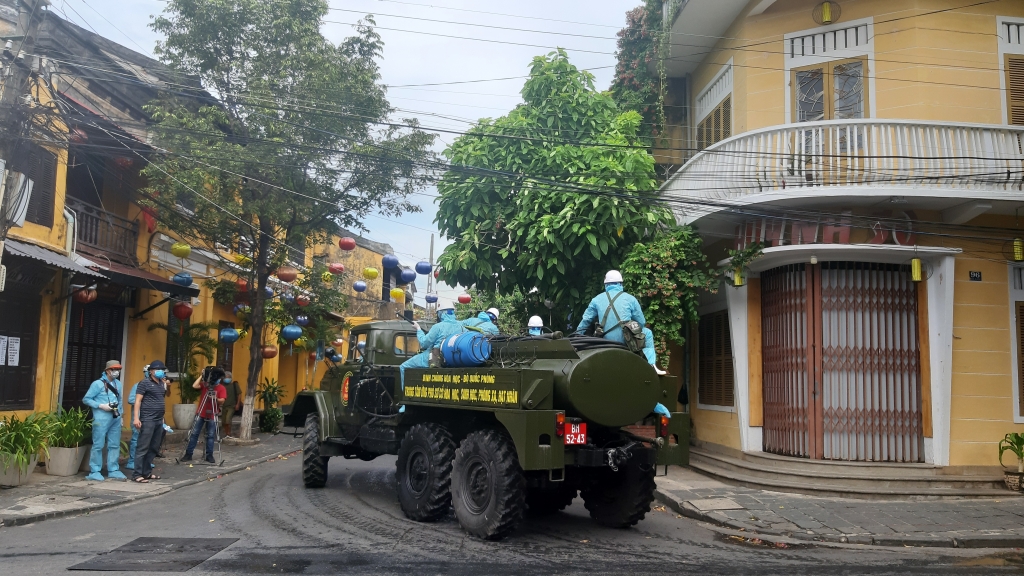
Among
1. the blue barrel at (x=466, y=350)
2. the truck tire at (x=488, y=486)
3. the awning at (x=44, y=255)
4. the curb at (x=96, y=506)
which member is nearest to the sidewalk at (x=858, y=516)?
the truck tire at (x=488, y=486)

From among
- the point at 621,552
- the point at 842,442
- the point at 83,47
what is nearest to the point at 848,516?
the point at 842,442

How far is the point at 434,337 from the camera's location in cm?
907

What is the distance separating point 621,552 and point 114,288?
42.3 feet

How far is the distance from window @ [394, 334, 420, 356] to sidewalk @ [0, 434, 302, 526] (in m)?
3.84

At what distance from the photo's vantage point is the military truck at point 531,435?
23.6 ft

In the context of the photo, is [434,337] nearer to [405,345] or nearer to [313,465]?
[405,345]

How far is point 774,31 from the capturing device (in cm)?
1342

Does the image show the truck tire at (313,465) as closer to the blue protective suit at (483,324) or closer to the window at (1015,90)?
the blue protective suit at (483,324)

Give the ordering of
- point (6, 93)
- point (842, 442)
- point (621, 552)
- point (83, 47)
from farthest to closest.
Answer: point (83, 47) → point (842, 442) → point (6, 93) → point (621, 552)

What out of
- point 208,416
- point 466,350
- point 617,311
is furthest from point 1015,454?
point 208,416

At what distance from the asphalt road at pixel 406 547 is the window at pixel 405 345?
2.21m

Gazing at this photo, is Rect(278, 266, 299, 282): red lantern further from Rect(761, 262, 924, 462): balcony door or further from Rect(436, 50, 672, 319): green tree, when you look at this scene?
Rect(761, 262, 924, 462): balcony door

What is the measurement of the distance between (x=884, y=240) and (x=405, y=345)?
7.27 metres

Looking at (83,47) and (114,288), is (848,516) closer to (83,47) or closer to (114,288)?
(114,288)
